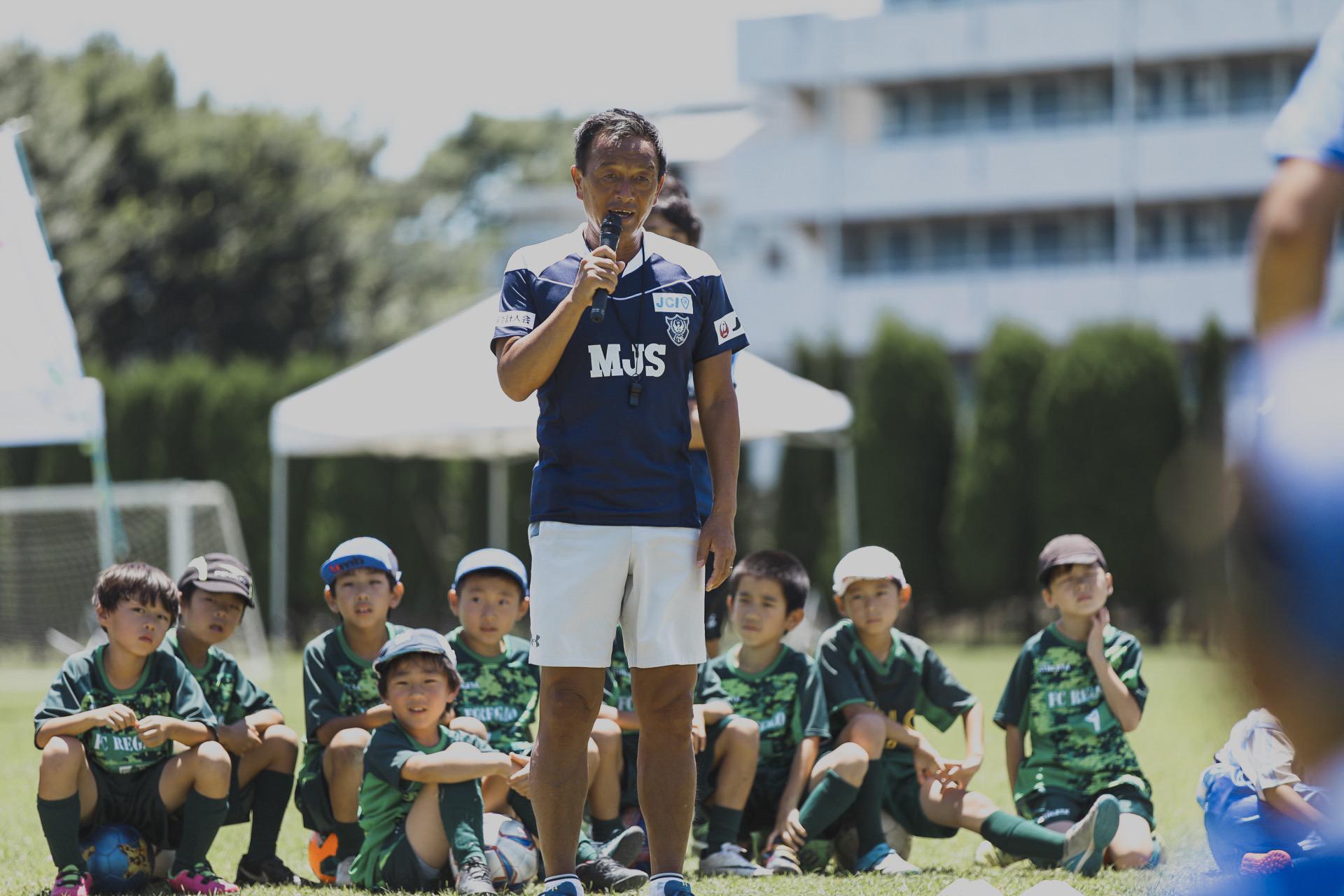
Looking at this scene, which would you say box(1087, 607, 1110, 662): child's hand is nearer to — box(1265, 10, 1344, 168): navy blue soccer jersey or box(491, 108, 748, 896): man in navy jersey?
box(491, 108, 748, 896): man in navy jersey

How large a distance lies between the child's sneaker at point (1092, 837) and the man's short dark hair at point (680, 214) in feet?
7.50

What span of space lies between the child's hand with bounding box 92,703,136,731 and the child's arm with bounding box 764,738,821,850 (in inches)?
80.1

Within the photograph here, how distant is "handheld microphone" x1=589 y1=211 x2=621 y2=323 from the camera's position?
3479 millimetres

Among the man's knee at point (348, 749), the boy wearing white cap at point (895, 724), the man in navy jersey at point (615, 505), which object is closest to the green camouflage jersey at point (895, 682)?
the boy wearing white cap at point (895, 724)

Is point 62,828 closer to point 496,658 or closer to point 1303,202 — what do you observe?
point 496,658

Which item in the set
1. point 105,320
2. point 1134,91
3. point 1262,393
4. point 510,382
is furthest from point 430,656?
point 1134,91

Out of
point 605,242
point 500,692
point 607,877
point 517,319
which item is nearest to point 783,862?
point 607,877

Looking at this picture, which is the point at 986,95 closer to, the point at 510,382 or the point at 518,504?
the point at 518,504

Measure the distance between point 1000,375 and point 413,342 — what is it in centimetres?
1114

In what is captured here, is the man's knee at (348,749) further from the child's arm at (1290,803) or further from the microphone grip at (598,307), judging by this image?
the child's arm at (1290,803)

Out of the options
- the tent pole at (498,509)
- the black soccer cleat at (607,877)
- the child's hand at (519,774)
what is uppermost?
the child's hand at (519,774)

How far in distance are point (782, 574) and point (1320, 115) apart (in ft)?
11.9

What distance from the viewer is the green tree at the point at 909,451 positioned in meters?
19.0

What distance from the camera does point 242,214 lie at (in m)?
28.6
